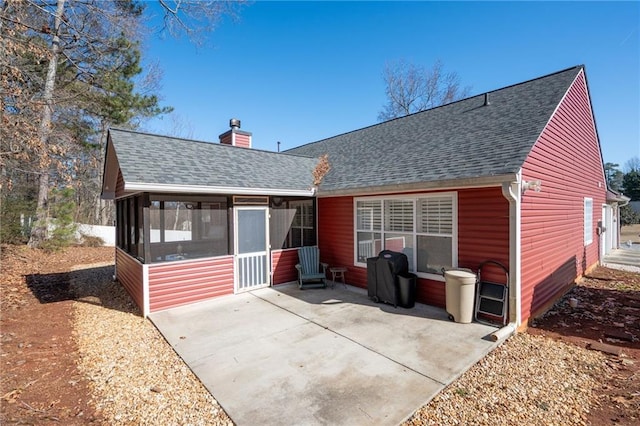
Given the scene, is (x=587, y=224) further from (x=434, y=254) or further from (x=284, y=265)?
(x=284, y=265)

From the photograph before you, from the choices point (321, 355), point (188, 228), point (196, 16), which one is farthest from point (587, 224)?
point (196, 16)

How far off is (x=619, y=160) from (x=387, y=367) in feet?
209

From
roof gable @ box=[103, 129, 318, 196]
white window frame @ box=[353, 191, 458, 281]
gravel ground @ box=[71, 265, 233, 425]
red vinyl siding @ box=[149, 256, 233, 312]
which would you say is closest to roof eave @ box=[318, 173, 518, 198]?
white window frame @ box=[353, 191, 458, 281]

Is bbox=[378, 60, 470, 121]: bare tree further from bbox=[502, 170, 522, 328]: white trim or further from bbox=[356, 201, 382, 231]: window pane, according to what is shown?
bbox=[502, 170, 522, 328]: white trim

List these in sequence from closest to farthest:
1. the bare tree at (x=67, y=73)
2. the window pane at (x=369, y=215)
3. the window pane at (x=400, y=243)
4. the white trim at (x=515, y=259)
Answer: the white trim at (x=515, y=259), the window pane at (x=400, y=243), the bare tree at (x=67, y=73), the window pane at (x=369, y=215)

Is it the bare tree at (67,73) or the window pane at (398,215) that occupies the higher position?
the bare tree at (67,73)

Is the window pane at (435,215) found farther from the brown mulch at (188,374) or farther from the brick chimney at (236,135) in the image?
the brick chimney at (236,135)

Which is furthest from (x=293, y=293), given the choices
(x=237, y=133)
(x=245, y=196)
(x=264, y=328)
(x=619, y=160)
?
(x=619, y=160)

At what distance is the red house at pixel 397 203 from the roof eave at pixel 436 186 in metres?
0.02

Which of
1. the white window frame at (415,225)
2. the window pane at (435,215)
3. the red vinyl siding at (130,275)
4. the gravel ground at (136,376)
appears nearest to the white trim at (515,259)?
the white window frame at (415,225)

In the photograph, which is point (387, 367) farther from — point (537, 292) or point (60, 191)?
point (60, 191)

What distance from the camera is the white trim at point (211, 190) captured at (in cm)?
535

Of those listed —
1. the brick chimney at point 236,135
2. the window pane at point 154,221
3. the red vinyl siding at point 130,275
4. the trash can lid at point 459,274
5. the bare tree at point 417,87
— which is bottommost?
the red vinyl siding at point 130,275

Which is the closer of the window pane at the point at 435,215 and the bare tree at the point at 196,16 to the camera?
the window pane at the point at 435,215
